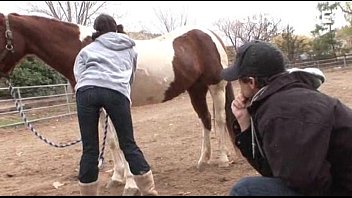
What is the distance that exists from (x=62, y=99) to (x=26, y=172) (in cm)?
1087

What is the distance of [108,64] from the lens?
373 cm

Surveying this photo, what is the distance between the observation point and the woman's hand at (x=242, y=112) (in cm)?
236

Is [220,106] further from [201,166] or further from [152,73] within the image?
[152,73]

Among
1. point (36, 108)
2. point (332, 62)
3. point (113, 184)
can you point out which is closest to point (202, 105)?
point (113, 184)

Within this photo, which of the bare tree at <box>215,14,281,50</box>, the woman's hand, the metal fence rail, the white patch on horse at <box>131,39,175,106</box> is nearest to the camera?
the woman's hand

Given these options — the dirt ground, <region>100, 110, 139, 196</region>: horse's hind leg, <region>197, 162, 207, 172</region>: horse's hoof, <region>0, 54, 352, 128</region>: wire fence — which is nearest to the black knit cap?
the dirt ground

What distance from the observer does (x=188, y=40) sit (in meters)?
5.84

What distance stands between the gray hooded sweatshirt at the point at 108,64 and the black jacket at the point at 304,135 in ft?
5.60

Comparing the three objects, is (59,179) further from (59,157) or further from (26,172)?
(59,157)

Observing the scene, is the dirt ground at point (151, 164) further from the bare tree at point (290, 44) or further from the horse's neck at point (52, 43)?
the bare tree at point (290, 44)

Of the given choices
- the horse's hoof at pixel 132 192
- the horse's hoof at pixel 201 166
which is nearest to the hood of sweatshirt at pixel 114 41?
the horse's hoof at pixel 132 192

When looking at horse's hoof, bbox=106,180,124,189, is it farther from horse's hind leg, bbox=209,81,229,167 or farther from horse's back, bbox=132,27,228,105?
horse's hind leg, bbox=209,81,229,167

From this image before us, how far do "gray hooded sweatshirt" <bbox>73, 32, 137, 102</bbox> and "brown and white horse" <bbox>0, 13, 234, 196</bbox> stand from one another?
3.11 ft

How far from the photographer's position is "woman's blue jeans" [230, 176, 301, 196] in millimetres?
2001
